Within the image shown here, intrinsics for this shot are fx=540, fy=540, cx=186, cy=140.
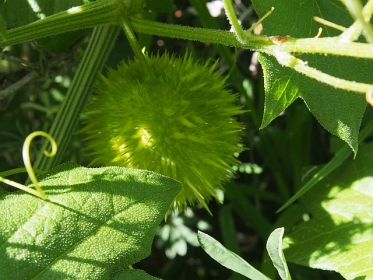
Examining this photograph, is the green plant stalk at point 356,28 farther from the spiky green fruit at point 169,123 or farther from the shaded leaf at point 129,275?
the shaded leaf at point 129,275

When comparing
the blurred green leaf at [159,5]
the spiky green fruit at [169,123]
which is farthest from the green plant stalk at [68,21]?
the blurred green leaf at [159,5]

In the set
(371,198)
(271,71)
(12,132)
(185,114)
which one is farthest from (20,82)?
(371,198)

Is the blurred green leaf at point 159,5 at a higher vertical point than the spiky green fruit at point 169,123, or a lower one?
higher

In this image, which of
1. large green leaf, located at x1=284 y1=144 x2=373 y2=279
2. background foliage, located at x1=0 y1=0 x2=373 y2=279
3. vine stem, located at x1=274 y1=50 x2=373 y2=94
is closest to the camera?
vine stem, located at x1=274 y1=50 x2=373 y2=94

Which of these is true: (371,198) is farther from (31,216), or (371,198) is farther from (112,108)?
(31,216)

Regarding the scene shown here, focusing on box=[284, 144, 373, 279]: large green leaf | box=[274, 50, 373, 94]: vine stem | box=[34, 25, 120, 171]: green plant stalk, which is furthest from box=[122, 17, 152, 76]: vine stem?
box=[284, 144, 373, 279]: large green leaf

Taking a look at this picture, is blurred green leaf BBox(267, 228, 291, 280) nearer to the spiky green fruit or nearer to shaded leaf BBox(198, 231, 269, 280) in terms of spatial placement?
shaded leaf BBox(198, 231, 269, 280)

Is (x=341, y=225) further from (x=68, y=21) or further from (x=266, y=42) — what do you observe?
(x=68, y=21)
